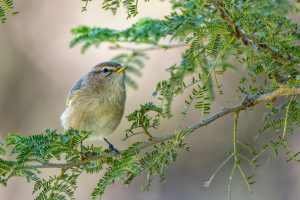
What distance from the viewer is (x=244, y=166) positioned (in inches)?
268

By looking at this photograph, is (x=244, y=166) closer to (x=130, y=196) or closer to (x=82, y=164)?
(x=130, y=196)

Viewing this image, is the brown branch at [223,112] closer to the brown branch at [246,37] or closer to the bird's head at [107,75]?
the brown branch at [246,37]

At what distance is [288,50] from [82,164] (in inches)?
43.2

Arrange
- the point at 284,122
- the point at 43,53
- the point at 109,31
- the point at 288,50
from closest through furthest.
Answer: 1. the point at 288,50
2. the point at 284,122
3. the point at 109,31
4. the point at 43,53

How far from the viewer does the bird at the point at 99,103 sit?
164 inches

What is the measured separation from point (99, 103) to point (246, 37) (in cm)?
229

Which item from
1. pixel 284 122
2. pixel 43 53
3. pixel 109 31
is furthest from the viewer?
pixel 43 53

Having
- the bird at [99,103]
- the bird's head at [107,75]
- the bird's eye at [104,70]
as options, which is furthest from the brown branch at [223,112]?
the bird's eye at [104,70]

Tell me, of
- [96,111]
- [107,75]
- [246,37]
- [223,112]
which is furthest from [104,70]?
[246,37]

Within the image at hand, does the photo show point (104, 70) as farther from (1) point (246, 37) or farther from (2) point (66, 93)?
(2) point (66, 93)

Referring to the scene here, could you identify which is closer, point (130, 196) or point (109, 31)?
point (109, 31)

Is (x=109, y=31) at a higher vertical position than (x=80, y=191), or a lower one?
lower

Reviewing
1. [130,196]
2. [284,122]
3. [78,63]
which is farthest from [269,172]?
[284,122]

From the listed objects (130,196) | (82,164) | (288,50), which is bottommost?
(82,164)
